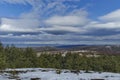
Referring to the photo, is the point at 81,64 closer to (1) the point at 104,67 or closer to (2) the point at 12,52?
(1) the point at 104,67

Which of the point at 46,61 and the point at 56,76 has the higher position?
the point at 56,76

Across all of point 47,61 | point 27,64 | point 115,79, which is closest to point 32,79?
point 115,79

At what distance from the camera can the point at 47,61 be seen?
446 feet

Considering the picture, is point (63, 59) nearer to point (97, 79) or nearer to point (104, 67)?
point (104, 67)

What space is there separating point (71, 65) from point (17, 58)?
89.0 ft

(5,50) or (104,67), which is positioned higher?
(5,50)

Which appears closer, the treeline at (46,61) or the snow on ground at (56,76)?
the snow on ground at (56,76)

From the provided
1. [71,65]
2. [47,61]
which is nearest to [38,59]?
[47,61]

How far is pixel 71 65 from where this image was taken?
133 m

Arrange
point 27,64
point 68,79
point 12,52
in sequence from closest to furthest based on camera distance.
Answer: point 68,79, point 27,64, point 12,52

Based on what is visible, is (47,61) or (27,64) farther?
(47,61)

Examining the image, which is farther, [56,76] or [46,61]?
[46,61]

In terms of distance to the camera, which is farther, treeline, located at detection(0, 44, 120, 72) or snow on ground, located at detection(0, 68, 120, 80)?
treeline, located at detection(0, 44, 120, 72)

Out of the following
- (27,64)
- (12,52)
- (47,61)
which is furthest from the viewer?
(12,52)
